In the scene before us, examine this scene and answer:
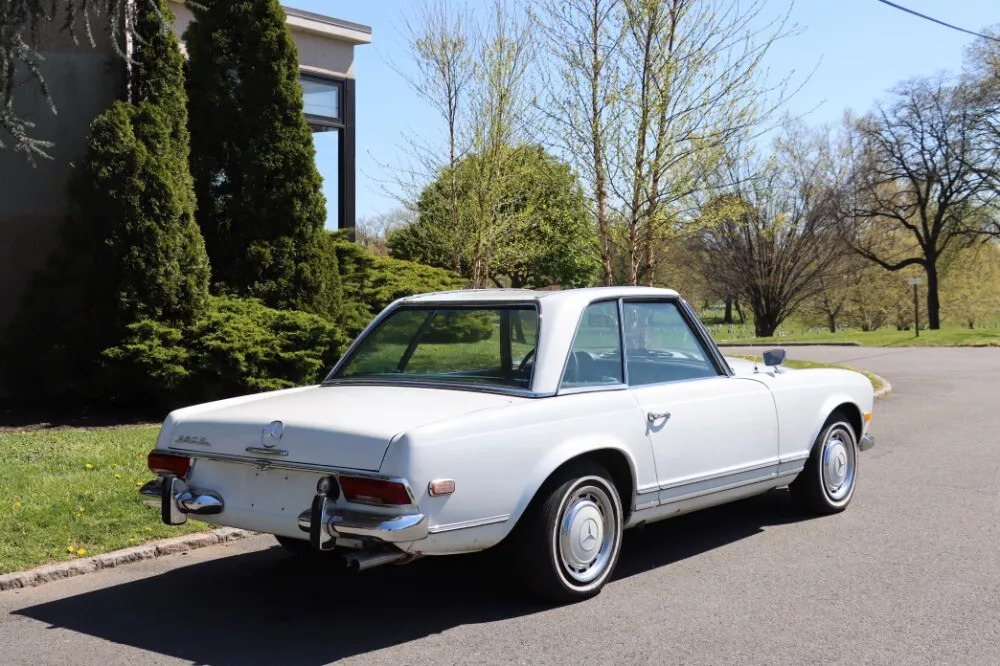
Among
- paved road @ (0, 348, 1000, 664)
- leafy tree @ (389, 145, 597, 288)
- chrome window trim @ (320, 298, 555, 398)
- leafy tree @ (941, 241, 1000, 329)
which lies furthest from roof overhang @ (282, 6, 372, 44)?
leafy tree @ (941, 241, 1000, 329)

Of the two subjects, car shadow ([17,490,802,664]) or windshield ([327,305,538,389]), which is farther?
windshield ([327,305,538,389])

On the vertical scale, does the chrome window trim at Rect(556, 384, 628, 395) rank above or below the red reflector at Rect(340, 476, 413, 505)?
above

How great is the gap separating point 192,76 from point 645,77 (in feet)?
21.3

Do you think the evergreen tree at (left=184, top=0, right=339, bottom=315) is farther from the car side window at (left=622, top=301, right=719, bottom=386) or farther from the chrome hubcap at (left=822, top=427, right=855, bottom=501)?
the chrome hubcap at (left=822, top=427, right=855, bottom=501)

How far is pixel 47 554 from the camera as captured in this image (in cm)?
595

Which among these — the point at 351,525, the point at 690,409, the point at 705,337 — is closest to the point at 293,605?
the point at 351,525

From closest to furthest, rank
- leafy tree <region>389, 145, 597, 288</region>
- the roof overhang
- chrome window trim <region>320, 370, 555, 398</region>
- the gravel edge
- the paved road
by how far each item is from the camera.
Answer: the paved road
chrome window trim <region>320, 370, 555, 398</region>
the roof overhang
the gravel edge
leafy tree <region>389, 145, 597, 288</region>

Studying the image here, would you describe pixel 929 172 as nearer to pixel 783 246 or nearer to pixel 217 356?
pixel 783 246

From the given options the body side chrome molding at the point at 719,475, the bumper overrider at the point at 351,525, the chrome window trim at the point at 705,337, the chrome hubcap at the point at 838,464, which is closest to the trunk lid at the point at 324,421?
the bumper overrider at the point at 351,525

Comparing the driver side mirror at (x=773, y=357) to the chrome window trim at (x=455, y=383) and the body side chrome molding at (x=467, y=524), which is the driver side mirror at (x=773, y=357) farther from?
the body side chrome molding at (x=467, y=524)

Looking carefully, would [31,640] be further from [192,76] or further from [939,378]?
[939,378]

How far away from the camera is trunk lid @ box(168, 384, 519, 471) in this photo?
457 centimetres

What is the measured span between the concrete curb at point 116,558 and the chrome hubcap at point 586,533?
250cm

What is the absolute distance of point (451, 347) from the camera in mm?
5996
